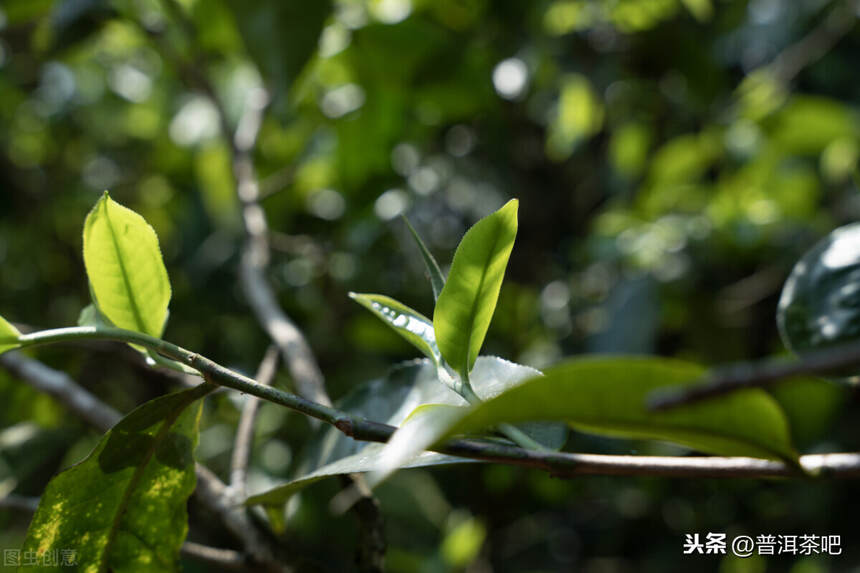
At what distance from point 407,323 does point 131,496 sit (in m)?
0.19

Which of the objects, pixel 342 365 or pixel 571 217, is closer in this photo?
pixel 342 365

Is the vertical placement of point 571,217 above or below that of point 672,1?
below

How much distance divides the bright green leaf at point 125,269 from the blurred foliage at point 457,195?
1.30 feet

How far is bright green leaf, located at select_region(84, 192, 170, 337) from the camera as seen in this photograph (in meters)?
0.36

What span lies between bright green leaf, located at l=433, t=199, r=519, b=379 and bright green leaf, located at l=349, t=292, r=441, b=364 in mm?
25

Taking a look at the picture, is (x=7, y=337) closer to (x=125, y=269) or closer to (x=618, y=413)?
(x=125, y=269)

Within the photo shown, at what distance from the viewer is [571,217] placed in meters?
1.54

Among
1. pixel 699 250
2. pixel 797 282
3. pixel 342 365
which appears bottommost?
pixel 797 282

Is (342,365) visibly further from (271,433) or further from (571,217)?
(571,217)

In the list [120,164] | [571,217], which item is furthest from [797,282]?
[120,164]

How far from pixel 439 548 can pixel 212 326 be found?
1.59ft

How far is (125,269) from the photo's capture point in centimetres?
36

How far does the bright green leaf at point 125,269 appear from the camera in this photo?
1.18 ft

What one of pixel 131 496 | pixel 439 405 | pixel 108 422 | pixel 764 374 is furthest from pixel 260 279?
pixel 764 374
